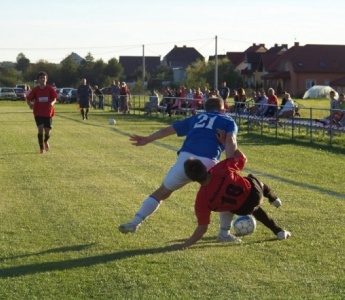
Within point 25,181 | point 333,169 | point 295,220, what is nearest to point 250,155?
point 333,169

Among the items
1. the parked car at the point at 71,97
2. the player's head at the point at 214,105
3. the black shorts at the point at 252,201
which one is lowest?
the parked car at the point at 71,97

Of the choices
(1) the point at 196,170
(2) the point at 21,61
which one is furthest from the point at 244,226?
(2) the point at 21,61

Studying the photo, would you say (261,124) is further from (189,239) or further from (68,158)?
(189,239)

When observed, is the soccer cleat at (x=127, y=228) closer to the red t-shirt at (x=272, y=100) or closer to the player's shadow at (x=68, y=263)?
the player's shadow at (x=68, y=263)

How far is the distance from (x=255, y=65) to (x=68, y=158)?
100707 mm

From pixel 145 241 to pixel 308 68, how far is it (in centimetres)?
9070

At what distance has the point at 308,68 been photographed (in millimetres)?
97938

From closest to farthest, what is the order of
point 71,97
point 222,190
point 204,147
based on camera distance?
point 222,190
point 204,147
point 71,97

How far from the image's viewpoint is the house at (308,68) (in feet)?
321

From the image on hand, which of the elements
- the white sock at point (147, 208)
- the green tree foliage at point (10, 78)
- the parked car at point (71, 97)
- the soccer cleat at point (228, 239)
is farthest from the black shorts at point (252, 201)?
the green tree foliage at point (10, 78)

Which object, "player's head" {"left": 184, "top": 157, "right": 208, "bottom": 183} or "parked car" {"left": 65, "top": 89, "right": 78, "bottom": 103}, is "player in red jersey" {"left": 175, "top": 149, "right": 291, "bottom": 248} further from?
"parked car" {"left": 65, "top": 89, "right": 78, "bottom": 103}

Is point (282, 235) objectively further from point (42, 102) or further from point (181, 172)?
point (42, 102)

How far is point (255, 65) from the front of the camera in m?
118

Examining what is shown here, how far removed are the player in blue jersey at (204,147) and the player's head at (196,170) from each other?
1.50 ft
